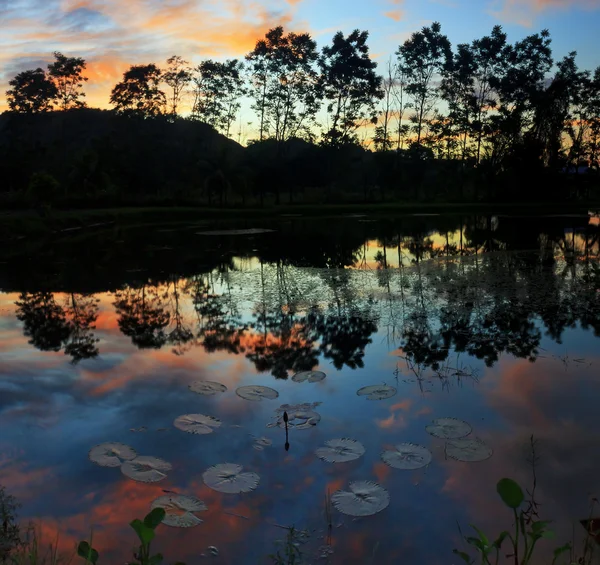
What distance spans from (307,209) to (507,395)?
43.0 metres

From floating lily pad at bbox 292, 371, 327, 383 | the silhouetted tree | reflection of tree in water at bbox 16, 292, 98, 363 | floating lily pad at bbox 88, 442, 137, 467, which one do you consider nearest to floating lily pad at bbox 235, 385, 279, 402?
floating lily pad at bbox 292, 371, 327, 383

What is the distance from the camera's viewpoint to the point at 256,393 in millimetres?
7324

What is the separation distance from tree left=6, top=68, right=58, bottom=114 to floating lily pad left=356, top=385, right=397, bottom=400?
71997 millimetres

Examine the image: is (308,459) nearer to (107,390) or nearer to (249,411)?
(249,411)

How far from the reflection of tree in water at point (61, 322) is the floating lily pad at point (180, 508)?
4.98 m

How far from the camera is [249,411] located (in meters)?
6.81

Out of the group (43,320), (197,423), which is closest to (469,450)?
(197,423)

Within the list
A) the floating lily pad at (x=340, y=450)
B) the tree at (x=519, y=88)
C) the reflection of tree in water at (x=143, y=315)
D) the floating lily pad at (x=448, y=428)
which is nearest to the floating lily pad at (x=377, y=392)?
the floating lily pad at (x=448, y=428)

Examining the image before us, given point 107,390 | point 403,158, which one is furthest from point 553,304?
point 403,158

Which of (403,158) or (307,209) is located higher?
(403,158)

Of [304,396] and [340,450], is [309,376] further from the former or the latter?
[340,450]

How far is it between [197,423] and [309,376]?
2074 millimetres

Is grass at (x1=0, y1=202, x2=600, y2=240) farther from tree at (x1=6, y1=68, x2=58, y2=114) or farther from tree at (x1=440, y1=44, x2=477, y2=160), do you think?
tree at (x1=6, y1=68, x2=58, y2=114)

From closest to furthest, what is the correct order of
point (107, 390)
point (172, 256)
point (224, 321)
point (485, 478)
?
1. point (485, 478)
2. point (107, 390)
3. point (224, 321)
4. point (172, 256)
